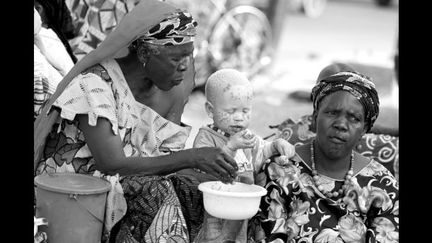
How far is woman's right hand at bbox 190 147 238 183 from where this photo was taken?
3.49 m

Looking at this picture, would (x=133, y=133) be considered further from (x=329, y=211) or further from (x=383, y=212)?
(x=383, y=212)

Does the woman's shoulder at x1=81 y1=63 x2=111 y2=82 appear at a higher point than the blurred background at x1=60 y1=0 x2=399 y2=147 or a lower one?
higher

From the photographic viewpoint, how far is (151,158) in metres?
3.65

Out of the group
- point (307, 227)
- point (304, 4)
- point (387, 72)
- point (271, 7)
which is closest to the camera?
point (307, 227)

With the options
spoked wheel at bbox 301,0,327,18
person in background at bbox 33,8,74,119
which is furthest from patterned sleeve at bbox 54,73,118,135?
spoked wheel at bbox 301,0,327,18

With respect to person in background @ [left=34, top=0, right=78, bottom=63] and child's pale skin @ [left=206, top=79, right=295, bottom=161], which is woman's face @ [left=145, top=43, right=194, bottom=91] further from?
person in background @ [left=34, top=0, right=78, bottom=63]

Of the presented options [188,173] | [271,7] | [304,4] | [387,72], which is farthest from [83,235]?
[304,4]

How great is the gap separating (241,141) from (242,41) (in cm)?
626

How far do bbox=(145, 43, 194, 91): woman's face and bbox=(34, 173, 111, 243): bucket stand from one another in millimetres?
529

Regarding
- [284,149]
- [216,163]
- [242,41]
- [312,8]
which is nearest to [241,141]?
[216,163]

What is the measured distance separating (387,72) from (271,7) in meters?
2.14
